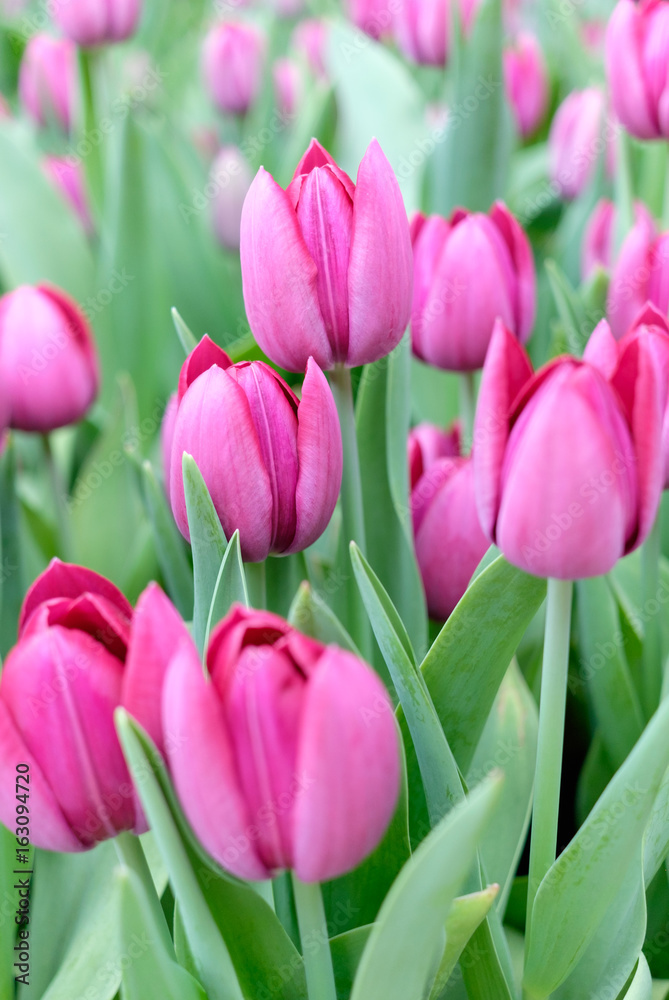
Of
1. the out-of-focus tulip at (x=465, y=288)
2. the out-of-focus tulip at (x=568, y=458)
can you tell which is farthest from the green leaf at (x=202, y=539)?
the out-of-focus tulip at (x=465, y=288)

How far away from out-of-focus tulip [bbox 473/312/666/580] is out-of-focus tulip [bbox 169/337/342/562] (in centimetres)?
7

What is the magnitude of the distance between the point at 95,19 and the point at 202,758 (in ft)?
3.07

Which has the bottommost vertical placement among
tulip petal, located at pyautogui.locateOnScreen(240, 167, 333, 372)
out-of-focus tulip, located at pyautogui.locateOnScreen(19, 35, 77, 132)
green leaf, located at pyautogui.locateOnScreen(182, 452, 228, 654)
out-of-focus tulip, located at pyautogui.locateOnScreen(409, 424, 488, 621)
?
out-of-focus tulip, located at pyautogui.locateOnScreen(409, 424, 488, 621)

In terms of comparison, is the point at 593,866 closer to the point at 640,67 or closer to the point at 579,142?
the point at 640,67

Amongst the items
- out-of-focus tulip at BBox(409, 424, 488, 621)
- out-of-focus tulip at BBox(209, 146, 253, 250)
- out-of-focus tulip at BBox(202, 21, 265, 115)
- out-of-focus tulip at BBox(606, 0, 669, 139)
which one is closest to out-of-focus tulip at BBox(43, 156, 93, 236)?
out-of-focus tulip at BBox(209, 146, 253, 250)

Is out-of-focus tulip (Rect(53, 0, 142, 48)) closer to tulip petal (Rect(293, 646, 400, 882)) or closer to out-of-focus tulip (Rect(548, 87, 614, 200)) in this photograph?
out-of-focus tulip (Rect(548, 87, 614, 200))

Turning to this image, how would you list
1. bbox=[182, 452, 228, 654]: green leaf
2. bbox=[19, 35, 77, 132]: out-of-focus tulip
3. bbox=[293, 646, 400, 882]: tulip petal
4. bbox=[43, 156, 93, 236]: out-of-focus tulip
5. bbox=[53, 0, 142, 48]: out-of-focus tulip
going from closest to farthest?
1. bbox=[293, 646, 400, 882]: tulip petal
2. bbox=[182, 452, 228, 654]: green leaf
3. bbox=[53, 0, 142, 48]: out-of-focus tulip
4. bbox=[43, 156, 93, 236]: out-of-focus tulip
5. bbox=[19, 35, 77, 132]: out-of-focus tulip

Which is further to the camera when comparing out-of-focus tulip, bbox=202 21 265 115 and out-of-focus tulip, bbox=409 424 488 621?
out-of-focus tulip, bbox=202 21 265 115

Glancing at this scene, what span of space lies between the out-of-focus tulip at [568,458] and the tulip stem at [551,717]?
35mm

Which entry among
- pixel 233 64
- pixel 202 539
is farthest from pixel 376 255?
pixel 233 64

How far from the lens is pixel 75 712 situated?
0.30 m

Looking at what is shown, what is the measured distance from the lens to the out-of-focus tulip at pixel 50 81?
4.19 feet

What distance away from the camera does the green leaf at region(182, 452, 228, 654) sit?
365mm

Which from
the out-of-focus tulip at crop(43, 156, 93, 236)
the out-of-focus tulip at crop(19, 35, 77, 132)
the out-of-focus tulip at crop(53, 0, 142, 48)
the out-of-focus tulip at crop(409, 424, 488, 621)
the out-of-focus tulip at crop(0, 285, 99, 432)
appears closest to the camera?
the out-of-focus tulip at crop(409, 424, 488, 621)
